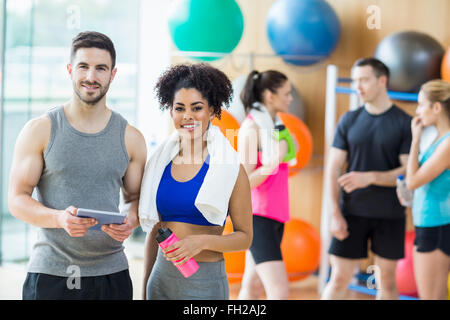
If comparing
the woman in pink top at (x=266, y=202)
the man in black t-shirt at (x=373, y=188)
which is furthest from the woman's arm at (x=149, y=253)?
the man in black t-shirt at (x=373, y=188)

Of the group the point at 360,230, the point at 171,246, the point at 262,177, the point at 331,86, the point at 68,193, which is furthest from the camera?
the point at 331,86

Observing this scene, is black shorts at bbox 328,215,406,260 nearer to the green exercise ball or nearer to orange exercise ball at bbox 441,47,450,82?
orange exercise ball at bbox 441,47,450,82

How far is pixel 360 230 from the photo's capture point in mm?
3309

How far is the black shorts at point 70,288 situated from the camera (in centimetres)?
186

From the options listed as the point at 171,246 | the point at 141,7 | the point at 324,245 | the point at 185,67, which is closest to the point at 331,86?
the point at 324,245

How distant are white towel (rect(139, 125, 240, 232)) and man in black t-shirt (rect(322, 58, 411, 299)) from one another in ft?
5.07

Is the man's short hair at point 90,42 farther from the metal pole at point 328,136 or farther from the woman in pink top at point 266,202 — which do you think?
the metal pole at point 328,136

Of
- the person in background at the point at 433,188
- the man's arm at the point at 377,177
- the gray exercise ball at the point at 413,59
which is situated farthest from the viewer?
the gray exercise ball at the point at 413,59

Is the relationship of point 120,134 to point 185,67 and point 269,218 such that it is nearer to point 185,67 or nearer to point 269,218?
point 185,67

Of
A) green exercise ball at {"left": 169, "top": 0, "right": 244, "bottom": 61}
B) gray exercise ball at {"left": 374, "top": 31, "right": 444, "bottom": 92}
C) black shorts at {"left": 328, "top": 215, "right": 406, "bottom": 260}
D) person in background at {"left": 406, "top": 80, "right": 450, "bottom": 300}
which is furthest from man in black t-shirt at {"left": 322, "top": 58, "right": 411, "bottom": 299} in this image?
green exercise ball at {"left": 169, "top": 0, "right": 244, "bottom": 61}

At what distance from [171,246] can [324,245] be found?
→ 2568 mm

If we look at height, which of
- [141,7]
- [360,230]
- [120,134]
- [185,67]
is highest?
[141,7]

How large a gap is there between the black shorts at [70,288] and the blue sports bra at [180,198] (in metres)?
0.27

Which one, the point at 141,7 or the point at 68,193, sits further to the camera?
the point at 141,7
